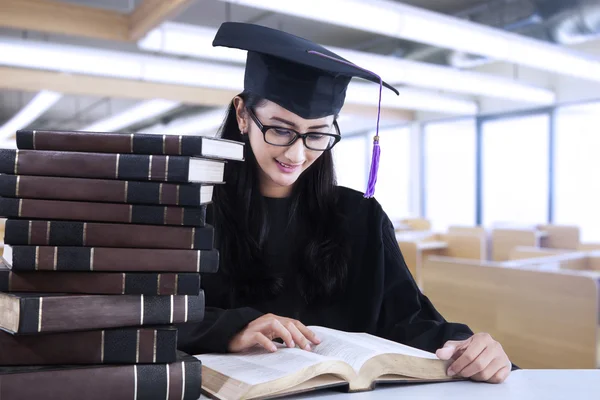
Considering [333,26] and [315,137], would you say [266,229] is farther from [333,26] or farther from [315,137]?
[333,26]

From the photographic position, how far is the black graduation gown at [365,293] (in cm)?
137

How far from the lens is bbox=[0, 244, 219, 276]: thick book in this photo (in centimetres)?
72

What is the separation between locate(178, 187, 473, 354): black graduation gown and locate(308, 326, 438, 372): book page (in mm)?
245

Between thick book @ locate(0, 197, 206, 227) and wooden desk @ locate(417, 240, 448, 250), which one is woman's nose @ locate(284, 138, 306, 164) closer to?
thick book @ locate(0, 197, 206, 227)

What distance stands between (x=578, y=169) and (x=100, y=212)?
7.12 meters

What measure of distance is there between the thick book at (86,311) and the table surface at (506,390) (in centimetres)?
22

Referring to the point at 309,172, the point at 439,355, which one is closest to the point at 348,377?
the point at 439,355

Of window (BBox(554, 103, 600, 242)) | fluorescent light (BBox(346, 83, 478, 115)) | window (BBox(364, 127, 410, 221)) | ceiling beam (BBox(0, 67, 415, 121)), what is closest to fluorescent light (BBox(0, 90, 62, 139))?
ceiling beam (BBox(0, 67, 415, 121))

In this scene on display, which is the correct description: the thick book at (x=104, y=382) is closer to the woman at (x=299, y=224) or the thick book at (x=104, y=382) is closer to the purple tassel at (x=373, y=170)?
the woman at (x=299, y=224)

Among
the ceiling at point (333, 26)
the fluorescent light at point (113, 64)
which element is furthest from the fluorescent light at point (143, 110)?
the fluorescent light at point (113, 64)

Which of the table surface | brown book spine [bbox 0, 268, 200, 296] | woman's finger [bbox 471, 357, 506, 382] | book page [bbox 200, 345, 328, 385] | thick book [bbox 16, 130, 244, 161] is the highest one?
thick book [bbox 16, 130, 244, 161]

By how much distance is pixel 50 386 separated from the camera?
0.69 m

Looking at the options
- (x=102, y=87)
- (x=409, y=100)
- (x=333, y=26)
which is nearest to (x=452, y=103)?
(x=409, y=100)

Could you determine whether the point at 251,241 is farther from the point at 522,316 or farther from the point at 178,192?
the point at 522,316
